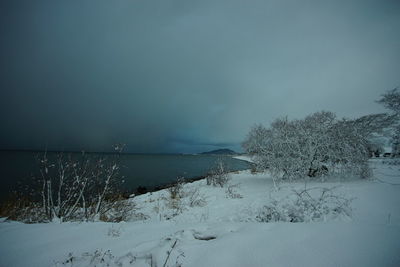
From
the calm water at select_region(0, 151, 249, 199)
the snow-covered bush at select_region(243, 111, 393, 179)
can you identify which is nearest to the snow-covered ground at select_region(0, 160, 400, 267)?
the calm water at select_region(0, 151, 249, 199)

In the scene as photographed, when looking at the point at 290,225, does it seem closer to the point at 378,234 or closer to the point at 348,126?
the point at 378,234

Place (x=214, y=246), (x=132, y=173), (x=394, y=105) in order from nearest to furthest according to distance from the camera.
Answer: (x=214, y=246) → (x=394, y=105) → (x=132, y=173)

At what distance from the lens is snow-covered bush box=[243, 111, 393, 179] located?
30.6 ft

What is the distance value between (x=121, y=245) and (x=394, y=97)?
14.7 metres

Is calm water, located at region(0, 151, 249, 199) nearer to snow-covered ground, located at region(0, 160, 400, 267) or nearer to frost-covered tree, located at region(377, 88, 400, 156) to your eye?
snow-covered ground, located at region(0, 160, 400, 267)

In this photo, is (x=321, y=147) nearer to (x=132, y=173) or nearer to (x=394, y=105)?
(x=394, y=105)

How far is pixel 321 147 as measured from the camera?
9.92 metres

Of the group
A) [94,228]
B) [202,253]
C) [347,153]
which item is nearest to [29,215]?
[94,228]

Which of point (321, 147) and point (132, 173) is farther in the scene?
point (132, 173)

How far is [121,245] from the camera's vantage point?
2.32 meters

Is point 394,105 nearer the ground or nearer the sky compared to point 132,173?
nearer the sky

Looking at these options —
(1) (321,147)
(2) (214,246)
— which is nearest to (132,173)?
(1) (321,147)

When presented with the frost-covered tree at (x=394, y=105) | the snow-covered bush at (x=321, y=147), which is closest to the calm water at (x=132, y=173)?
the snow-covered bush at (x=321, y=147)

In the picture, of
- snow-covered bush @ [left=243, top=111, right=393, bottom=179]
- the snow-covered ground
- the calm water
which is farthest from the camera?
the calm water
